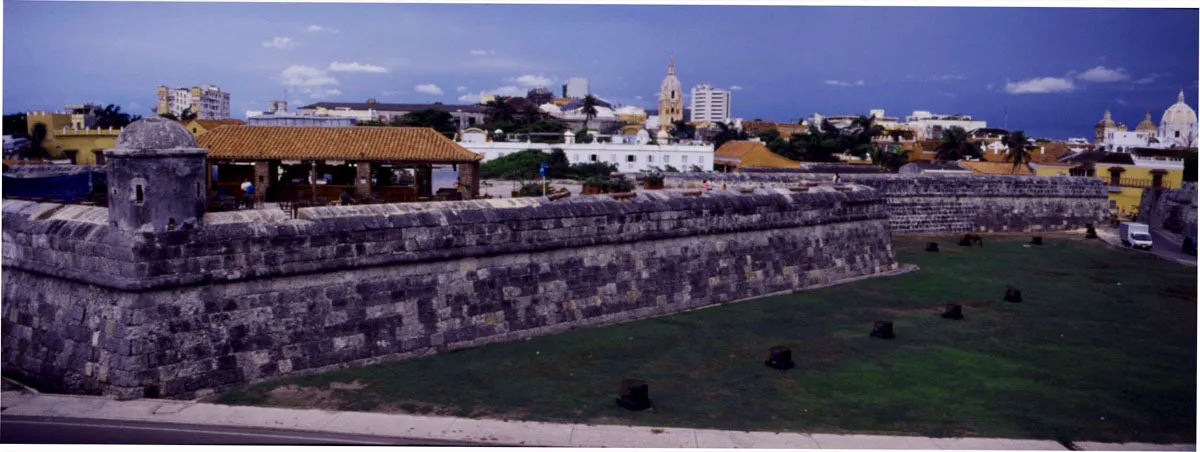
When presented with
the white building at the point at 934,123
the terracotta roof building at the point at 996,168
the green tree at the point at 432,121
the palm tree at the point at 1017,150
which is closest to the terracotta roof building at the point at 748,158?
the terracotta roof building at the point at 996,168


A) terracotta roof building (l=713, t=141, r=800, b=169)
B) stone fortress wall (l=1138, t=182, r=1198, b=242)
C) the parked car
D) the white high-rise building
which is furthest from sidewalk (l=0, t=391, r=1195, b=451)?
the white high-rise building

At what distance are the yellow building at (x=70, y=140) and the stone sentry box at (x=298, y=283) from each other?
81.2 ft

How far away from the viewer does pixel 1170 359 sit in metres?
17.0

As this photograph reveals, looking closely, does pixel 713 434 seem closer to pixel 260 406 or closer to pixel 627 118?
pixel 260 406

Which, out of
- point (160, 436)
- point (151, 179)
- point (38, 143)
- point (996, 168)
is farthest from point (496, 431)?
point (996, 168)

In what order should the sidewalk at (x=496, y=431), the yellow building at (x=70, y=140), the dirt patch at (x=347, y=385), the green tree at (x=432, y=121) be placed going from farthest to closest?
the green tree at (x=432, y=121), the yellow building at (x=70, y=140), the dirt patch at (x=347, y=385), the sidewalk at (x=496, y=431)

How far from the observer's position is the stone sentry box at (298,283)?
13.6 m

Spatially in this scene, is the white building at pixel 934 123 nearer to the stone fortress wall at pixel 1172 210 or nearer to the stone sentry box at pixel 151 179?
the stone fortress wall at pixel 1172 210

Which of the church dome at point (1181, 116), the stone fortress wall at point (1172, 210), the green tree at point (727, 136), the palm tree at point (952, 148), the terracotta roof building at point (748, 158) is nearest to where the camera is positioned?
the stone fortress wall at point (1172, 210)

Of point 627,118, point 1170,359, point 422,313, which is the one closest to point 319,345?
point 422,313

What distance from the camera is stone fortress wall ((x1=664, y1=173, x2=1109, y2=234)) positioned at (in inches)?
1483

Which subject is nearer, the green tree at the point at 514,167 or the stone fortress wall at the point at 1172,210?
the stone fortress wall at the point at 1172,210

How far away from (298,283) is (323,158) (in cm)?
957

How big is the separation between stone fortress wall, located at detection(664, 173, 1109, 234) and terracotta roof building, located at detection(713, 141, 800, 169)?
14330 millimetres
